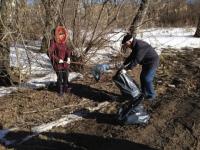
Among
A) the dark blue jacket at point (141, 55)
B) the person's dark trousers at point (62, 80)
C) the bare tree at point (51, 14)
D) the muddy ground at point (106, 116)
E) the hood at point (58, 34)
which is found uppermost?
the bare tree at point (51, 14)

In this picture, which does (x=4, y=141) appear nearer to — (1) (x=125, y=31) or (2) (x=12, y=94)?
(2) (x=12, y=94)

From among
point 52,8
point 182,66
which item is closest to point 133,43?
point 52,8

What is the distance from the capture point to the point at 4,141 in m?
7.52

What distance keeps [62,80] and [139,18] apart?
3657 millimetres

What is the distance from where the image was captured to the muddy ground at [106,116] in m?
7.18

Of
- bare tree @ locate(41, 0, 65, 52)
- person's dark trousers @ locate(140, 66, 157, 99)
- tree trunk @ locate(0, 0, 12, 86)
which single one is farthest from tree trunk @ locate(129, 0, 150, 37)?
tree trunk @ locate(0, 0, 12, 86)

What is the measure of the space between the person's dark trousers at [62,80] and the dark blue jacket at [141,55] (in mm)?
1548

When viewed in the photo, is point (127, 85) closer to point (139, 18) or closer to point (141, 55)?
point (141, 55)

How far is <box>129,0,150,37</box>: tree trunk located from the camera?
11.5 meters

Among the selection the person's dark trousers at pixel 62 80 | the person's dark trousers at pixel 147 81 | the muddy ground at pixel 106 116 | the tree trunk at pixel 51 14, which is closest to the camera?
the muddy ground at pixel 106 116

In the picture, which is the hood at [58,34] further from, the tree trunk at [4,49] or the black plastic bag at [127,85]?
the black plastic bag at [127,85]

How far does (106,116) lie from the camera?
326 inches

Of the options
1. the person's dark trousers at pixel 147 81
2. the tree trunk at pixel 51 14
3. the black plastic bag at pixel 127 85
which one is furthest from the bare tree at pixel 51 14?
the person's dark trousers at pixel 147 81

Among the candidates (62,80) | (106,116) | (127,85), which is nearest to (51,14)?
(62,80)
